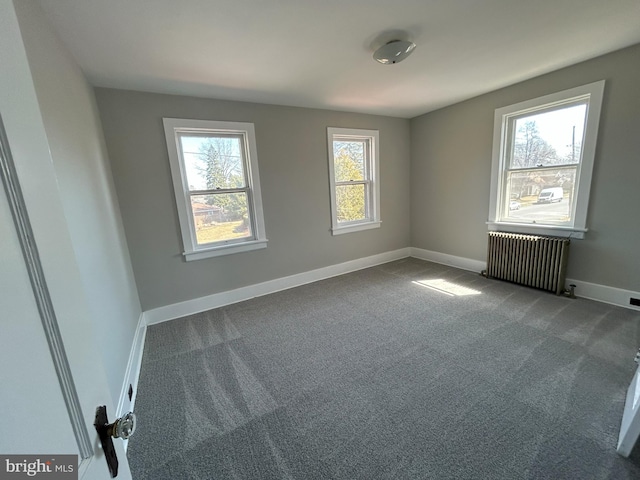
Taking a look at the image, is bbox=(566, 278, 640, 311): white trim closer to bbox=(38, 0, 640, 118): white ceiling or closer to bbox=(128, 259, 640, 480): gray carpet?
bbox=(128, 259, 640, 480): gray carpet

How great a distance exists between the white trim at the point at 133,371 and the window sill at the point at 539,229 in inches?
170

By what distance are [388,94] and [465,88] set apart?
0.93m

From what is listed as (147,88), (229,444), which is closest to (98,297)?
(229,444)

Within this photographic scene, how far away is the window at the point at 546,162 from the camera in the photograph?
105 inches

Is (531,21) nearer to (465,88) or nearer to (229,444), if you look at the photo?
(465,88)

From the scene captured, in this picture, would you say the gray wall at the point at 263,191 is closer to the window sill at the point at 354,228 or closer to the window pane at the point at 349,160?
the window sill at the point at 354,228

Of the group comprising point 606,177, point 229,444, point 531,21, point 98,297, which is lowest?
point 229,444

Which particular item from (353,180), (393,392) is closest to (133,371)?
(393,392)

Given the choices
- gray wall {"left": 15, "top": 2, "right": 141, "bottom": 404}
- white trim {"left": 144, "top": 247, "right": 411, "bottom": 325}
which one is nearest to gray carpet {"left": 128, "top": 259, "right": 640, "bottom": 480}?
white trim {"left": 144, "top": 247, "right": 411, "bottom": 325}

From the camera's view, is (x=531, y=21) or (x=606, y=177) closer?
(x=531, y=21)

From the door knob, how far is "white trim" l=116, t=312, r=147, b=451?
1200 millimetres

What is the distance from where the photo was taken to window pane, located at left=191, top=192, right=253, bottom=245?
307cm

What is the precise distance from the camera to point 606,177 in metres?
2.58

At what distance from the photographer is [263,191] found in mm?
3334
